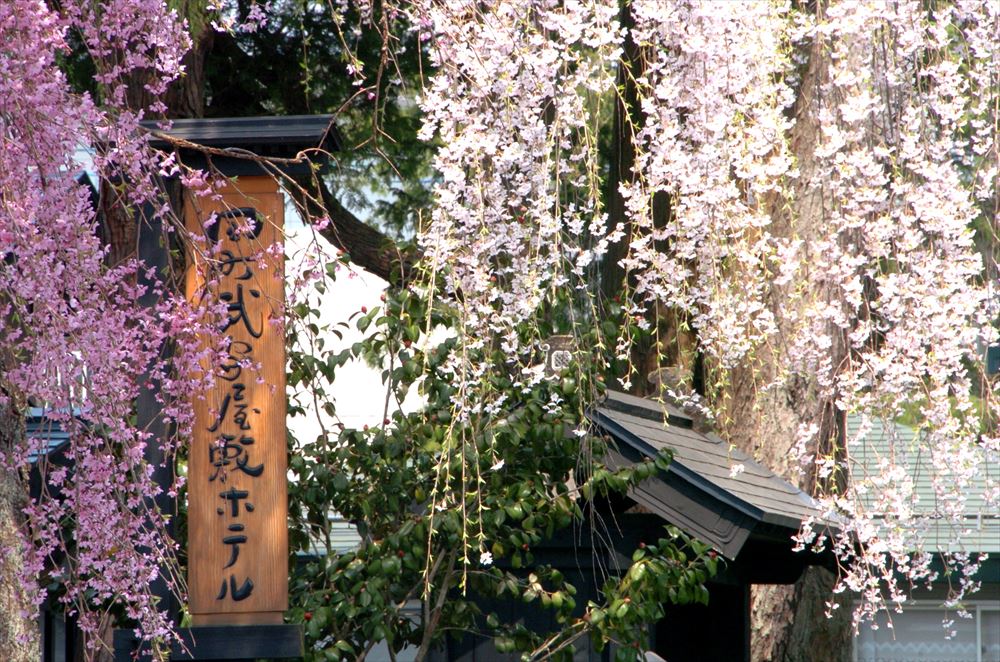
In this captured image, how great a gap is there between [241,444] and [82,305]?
0.73 m

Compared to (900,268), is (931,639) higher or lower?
lower

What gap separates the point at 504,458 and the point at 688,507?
2.60ft

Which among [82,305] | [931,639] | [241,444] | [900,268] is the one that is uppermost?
[900,268]

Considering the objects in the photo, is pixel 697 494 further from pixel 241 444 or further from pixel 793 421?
pixel 793 421

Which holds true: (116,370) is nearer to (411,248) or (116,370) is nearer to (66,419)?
(66,419)

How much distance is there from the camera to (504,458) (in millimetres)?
5000

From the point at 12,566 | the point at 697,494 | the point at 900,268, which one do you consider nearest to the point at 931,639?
the point at 900,268

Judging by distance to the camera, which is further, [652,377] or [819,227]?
[819,227]

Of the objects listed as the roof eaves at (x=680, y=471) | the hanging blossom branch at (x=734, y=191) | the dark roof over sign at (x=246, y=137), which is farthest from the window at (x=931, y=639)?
the dark roof over sign at (x=246, y=137)

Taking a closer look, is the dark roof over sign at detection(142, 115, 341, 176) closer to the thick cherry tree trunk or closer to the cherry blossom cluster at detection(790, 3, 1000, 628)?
the thick cherry tree trunk

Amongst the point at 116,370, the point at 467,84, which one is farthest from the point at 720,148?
the point at 116,370

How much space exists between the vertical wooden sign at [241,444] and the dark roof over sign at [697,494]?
1.37 metres

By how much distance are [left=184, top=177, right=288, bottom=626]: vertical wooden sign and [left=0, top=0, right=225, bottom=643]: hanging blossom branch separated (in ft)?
0.37

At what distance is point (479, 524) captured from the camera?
182 inches
